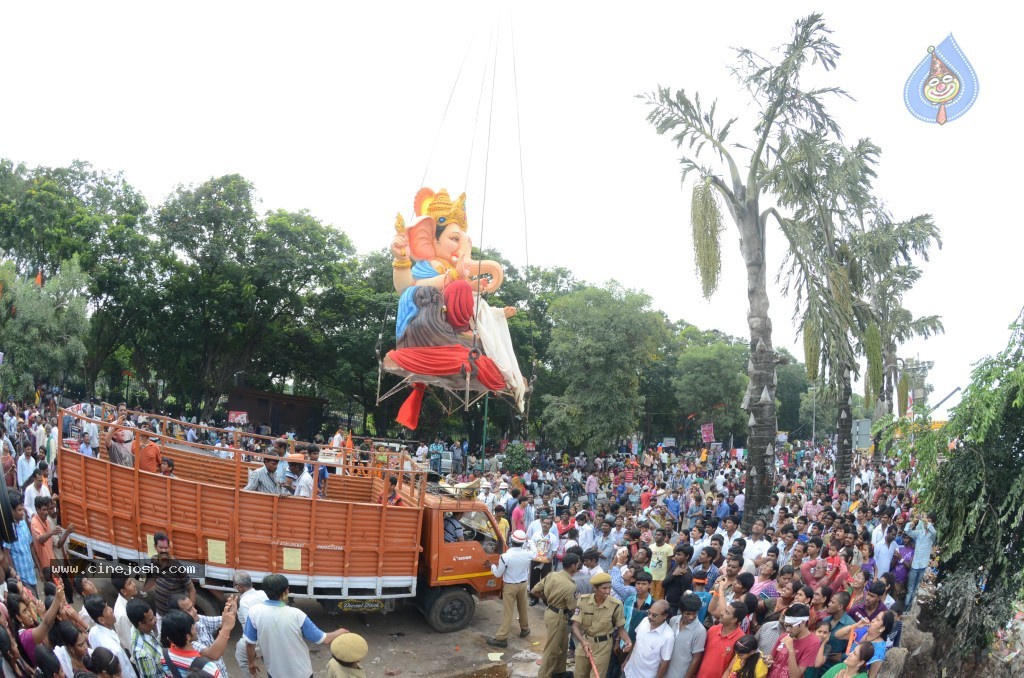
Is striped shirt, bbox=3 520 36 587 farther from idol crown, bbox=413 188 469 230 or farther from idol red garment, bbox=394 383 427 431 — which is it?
idol crown, bbox=413 188 469 230

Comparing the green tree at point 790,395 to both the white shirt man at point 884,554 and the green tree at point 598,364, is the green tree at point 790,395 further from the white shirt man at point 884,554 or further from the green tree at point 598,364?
the white shirt man at point 884,554

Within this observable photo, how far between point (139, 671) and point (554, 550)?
24.6 ft

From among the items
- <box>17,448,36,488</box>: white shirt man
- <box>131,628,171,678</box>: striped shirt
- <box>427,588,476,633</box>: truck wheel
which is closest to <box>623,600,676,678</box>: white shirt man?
<box>131,628,171,678</box>: striped shirt

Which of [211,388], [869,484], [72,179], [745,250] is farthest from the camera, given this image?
[72,179]

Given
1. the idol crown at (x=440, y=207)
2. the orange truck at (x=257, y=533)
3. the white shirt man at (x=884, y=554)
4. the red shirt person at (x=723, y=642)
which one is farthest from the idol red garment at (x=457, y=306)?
the red shirt person at (x=723, y=642)

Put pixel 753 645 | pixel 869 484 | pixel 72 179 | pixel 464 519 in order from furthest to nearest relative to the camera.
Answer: pixel 72 179 < pixel 869 484 < pixel 464 519 < pixel 753 645

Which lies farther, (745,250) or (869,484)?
(869,484)

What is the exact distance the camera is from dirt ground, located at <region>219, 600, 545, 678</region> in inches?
374

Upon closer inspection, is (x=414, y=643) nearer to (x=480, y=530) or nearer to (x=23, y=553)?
(x=480, y=530)

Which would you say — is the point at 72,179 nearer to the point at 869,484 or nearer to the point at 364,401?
the point at 364,401

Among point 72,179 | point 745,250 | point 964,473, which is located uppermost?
point 72,179

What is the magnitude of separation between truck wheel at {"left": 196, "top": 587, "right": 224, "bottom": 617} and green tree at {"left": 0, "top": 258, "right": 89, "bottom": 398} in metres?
23.4

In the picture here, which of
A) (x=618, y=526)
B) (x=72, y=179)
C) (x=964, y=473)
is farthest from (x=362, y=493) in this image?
(x=72, y=179)

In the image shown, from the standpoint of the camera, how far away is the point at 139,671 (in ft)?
19.1
